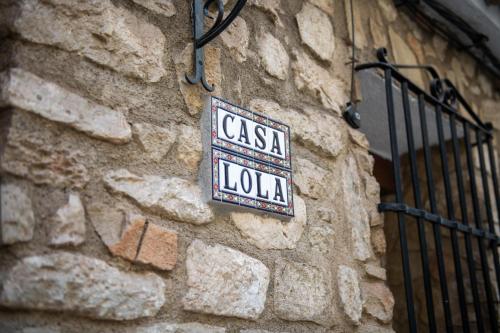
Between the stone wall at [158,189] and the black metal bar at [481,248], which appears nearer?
the stone wall at [158,189]

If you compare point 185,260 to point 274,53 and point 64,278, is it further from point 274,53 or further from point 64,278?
point 274,53

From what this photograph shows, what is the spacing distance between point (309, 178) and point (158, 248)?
1.90 ft

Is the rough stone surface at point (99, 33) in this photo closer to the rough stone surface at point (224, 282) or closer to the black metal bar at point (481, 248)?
the rough stone surface at point (224, 282)

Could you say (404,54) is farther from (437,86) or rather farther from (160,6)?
(160,6)

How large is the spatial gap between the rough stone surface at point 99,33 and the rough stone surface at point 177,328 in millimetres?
535

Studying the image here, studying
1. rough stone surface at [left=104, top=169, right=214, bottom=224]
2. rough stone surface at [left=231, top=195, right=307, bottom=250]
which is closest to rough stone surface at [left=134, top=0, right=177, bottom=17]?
rough stone surface at [left=104, top=169, right=214, bottom=224]

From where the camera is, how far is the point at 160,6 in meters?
1.32

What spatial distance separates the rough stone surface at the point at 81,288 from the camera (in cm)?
93

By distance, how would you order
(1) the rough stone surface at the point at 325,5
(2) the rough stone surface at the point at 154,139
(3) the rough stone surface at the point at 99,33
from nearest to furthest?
(3) the rough stone surface at the point at 99,33
(2) the rough stone surface at the point at 154,139
(1) the rough stone surface at the point at 325,5

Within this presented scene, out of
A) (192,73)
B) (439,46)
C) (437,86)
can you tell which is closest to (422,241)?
(437,86)

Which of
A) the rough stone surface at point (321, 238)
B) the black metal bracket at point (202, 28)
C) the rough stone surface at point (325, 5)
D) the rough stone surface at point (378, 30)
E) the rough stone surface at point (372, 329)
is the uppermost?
the rough stone surface at point (378, 30)

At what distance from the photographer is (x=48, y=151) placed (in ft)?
3.38

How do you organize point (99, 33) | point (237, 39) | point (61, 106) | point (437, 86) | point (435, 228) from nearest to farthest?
point (61, 106)
point (99, 33)
point (237, 39)
point (435, 228)
point (437, 86)

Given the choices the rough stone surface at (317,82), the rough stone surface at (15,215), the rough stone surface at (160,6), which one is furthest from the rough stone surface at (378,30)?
the rough stone surface at (15,215)
